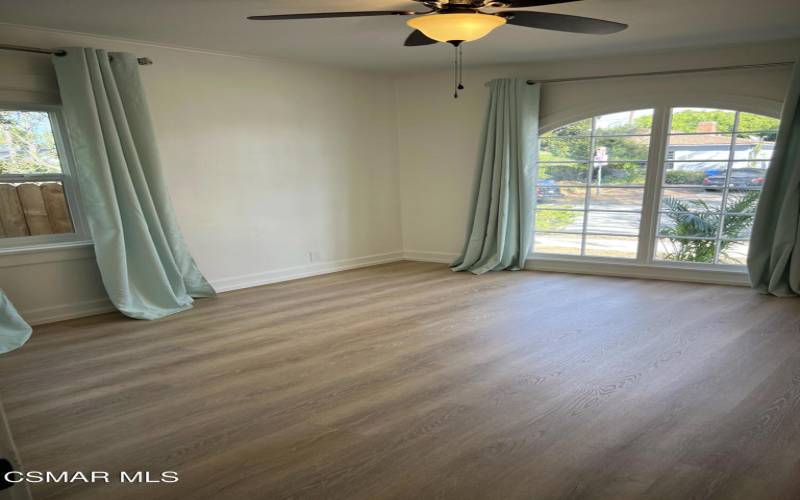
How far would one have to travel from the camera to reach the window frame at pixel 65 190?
3746 mm

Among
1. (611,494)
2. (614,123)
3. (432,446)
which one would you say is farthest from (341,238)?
(611,494)

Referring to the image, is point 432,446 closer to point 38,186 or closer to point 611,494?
point 611,494

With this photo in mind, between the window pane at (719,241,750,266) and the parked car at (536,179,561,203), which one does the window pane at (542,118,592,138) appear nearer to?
the parked car at (536,179,561,203)

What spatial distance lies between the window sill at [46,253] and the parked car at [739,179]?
19.4ft

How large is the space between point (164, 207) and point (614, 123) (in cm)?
457

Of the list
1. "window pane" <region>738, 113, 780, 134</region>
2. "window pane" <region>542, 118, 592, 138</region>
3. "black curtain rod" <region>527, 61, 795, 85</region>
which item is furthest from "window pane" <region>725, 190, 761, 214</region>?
"window pane" <region>542, 118, 592, 138</region>

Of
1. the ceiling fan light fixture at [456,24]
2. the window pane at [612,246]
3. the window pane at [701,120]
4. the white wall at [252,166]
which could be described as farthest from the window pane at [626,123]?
the ceiling fan light fixture at [456,24]

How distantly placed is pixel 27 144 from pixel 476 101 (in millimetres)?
4393

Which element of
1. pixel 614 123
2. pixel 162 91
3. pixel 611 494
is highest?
pixel 162 91

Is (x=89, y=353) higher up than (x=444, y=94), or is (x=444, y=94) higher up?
(x=444, y=94)

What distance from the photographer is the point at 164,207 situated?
4090 mm

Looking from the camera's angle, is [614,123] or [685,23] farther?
[614,123]

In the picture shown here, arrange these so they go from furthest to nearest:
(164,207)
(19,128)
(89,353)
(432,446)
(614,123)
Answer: (614,123)
(164,207)
(19,128)
(89,353)
(432,446)

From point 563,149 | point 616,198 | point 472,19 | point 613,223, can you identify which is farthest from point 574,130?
point 472,19
